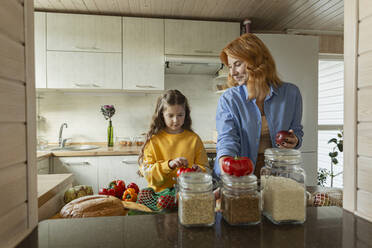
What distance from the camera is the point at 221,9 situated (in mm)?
2340

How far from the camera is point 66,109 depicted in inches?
104

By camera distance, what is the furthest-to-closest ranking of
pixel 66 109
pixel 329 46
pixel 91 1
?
pixel 329 46
pixel 66 109
pixel 91 1

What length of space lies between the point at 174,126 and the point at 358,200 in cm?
97

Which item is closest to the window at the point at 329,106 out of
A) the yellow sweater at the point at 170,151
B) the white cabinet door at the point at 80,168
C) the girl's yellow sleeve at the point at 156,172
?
the yellow sweater at the point at 170,151

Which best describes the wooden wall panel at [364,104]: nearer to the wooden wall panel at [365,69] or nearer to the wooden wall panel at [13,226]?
the wooden wall panel at [365,69]

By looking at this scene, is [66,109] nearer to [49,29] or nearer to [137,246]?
[49,29]

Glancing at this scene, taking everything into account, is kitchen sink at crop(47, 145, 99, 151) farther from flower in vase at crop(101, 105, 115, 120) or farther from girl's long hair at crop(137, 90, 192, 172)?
girl's long hair at crop(137, 90, 192, 172)

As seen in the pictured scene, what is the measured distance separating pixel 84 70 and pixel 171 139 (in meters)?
1.41

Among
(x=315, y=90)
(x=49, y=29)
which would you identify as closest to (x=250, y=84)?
(x=315, y=90)

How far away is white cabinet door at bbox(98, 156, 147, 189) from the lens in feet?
7.17

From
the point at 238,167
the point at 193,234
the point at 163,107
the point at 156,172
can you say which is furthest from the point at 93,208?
the point at 163,107

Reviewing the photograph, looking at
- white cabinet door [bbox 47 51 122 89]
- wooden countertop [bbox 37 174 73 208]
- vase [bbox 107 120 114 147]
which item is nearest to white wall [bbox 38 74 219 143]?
vase [bbox 107 120 114 147]

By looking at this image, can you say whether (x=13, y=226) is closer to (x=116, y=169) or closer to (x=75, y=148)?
(x=116, y=169)

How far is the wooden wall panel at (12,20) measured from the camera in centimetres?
45
